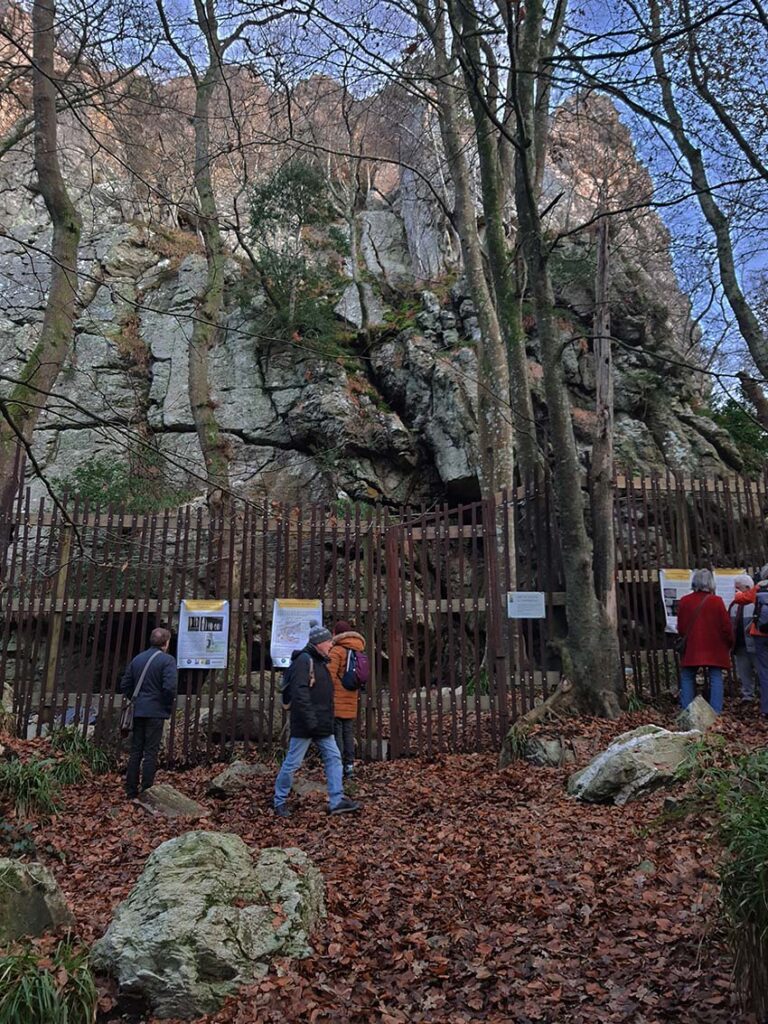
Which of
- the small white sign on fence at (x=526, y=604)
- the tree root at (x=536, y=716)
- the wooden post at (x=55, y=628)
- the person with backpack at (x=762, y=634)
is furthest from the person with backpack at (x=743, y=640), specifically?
the wooden post at (x=55, y=628)

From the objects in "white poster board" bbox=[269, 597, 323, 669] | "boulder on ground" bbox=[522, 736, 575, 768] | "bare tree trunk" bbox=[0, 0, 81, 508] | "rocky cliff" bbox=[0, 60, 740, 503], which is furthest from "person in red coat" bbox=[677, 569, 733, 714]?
"bare tree trunk" bbox=[0, 0, 81, 508]

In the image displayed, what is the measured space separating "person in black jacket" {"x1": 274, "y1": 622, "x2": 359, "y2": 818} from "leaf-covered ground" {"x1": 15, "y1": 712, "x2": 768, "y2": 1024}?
0.64ft

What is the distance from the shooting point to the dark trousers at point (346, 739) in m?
7.50

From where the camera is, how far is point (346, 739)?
751 cm

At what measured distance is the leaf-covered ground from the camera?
130 inches

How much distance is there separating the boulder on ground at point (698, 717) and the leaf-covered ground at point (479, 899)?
1.15 feet

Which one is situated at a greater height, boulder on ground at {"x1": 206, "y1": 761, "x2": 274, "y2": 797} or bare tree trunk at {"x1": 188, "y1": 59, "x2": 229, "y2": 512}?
bare tree trunk at {"x1": 188, "y1": 59, "x2": 229, "y2": 512}

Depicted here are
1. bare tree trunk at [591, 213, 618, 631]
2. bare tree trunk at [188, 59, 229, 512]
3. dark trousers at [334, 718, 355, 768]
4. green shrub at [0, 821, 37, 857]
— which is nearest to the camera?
green shrub at [0, 821, 37, 857]

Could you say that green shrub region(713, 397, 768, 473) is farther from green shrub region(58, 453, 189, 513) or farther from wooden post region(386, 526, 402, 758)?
green shrub region(58, 453, 189, 513)

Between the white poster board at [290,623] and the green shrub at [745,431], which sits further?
the green shrub at [745,431]

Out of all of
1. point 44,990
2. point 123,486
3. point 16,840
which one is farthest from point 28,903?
point 123,486

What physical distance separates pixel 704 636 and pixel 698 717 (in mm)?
1212

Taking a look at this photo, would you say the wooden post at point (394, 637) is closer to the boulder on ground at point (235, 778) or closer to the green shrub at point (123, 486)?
the boulder on ground at point (235, 778)

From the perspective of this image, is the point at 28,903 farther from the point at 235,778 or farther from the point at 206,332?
the point at 206,332
